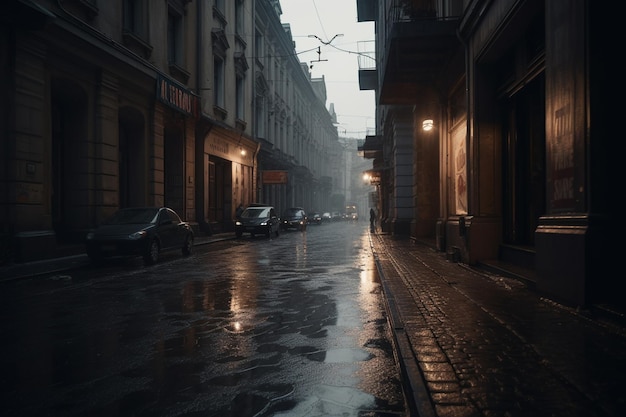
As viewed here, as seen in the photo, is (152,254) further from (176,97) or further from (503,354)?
(503,354)

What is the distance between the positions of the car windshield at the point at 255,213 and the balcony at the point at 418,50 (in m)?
10.3

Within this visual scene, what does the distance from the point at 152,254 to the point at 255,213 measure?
12946 millimetres

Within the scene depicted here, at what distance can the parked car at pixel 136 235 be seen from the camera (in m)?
11.7

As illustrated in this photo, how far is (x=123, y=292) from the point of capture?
809cm

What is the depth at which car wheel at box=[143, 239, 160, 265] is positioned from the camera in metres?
12.2

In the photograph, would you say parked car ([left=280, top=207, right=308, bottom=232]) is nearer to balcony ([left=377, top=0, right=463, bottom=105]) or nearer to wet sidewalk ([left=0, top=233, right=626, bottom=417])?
balcony ([left=377, top=0, right=463, bottom=105])

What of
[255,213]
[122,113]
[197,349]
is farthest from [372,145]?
[197,349]

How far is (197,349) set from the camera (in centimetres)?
471

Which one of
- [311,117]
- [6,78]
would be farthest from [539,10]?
[311,117]

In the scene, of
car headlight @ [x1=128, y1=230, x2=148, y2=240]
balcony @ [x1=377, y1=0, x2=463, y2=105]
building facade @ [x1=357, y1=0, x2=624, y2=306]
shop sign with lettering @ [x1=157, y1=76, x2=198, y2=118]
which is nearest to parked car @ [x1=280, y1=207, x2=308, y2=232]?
shop sign with lettering @ [x1=157, y1=76, x2=198, y2=118]

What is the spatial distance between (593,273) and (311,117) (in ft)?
185

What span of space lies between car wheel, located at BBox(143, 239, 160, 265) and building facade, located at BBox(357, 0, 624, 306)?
745 cm

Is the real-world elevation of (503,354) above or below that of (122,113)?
below

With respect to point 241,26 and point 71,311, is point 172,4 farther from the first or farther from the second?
point 71,311
